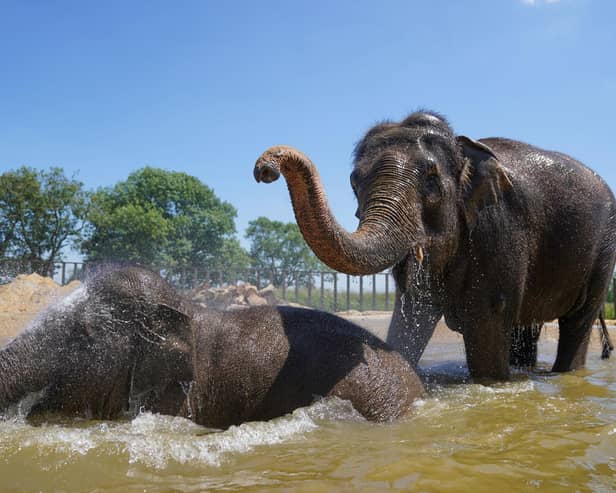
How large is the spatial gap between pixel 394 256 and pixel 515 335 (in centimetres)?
351

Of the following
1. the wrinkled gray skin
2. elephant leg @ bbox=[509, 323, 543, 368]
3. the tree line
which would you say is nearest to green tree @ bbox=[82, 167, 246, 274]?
the tree line

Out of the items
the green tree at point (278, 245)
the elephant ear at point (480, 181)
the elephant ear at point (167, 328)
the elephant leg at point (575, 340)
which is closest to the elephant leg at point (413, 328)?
the elephant ear at point (480, 181)

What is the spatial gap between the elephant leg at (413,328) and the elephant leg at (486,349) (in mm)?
854

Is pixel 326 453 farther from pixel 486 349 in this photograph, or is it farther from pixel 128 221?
pixel 128 221

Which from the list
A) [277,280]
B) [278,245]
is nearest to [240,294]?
[277,280]

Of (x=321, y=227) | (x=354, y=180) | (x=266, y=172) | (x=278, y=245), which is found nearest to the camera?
(x=266, y=172)

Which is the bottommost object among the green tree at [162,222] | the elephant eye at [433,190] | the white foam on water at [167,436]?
the white foam on water at [167,436]

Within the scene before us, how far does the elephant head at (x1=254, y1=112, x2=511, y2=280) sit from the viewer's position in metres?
3.95

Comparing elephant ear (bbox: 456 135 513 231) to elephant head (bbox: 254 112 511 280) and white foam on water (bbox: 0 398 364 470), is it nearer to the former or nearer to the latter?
elephant head (bbox: 254 112 511 280)

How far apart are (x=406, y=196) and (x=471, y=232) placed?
94 centimetres

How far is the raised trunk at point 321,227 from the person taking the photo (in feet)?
11.6

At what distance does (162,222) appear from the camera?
3969cm

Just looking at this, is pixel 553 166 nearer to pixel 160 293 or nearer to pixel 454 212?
pixel 454 212

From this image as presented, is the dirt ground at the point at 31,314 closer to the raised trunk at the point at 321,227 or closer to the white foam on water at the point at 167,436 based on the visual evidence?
the raised trunk at the point at 321,227
